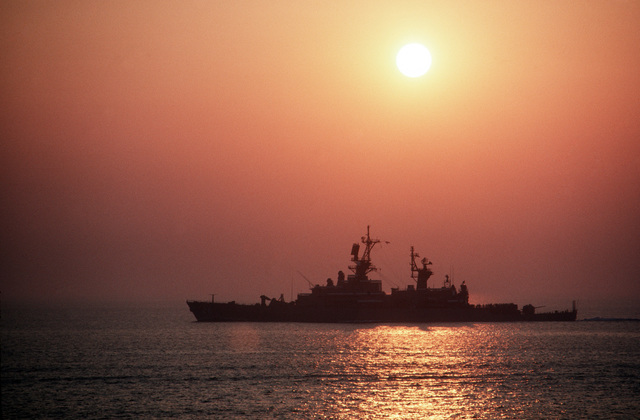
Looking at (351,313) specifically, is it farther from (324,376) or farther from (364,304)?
(324,376)

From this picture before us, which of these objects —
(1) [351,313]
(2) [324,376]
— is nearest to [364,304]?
(1) [351,313]

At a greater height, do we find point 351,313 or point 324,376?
point 351,313

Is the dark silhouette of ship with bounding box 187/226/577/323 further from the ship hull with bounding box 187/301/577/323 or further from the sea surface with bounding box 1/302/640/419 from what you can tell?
the sea surface with bounding box 1/302/640/419

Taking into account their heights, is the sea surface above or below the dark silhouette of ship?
below

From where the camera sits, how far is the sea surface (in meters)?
43.6

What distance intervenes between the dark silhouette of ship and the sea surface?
15700 mm

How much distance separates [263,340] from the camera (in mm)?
84375

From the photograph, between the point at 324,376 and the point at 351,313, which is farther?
the point at 351,313

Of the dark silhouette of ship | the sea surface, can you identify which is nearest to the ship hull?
the dark silhouette of ship

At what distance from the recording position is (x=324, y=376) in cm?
5612

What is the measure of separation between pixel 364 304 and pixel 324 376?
170 ft

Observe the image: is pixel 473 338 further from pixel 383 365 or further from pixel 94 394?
pixel 94 394

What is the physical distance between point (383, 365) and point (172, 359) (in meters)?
19.6

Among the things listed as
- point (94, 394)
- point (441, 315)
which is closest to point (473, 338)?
point (441, 315)
